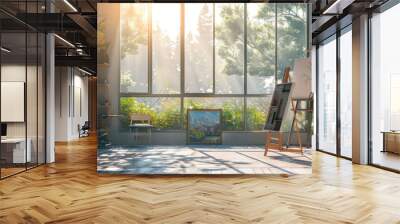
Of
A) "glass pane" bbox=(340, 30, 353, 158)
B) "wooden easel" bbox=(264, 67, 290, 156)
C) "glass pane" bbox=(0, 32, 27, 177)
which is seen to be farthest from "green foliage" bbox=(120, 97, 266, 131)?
"glass pane" bbox=(340, 30, 353, 158)

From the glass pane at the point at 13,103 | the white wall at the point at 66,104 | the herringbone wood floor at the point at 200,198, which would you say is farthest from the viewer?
the white wall at the point at 66,104

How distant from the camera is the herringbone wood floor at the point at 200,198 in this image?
3758 mm

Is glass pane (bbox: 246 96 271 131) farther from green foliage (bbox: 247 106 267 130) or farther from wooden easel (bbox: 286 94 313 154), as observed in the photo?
wooden easel (bbox: 286 94 313 154)

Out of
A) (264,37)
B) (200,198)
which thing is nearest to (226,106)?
(264,37)

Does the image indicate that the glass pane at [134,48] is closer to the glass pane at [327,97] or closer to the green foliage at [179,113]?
the green foliage at [179,113]

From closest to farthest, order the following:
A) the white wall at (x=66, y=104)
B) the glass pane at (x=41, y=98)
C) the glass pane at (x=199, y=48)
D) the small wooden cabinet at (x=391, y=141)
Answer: the glass pane at (x=199, y=48)
the small wooden cabinet at (x=391, y=141)
the glass pane at (x=41, y=98)
the white wall at (x=66, y=104)

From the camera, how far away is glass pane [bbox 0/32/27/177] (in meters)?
5.96

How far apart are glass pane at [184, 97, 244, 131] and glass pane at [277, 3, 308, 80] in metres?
0.83

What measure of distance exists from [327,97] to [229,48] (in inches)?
187

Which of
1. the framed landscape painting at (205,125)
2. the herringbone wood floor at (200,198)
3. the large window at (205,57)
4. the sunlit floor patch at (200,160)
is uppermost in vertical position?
the large window at (205,57)

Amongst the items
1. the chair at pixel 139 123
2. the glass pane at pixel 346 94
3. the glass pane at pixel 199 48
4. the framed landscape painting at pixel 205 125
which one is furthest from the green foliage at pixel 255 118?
the glass pane at pixel 346 94

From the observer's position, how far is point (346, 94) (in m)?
8.66

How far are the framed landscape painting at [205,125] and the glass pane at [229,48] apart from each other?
0.39 metres

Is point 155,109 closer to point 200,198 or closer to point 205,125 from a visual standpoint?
point 205,125
